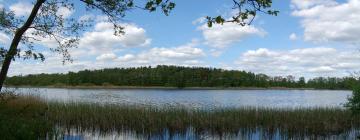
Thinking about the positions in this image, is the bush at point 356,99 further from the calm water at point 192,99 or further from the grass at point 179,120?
the calm water at point 192,99

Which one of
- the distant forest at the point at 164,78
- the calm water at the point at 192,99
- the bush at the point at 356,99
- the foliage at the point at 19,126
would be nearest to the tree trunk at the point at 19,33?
the foliage at the point at 19,126

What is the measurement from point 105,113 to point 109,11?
8.28 metres

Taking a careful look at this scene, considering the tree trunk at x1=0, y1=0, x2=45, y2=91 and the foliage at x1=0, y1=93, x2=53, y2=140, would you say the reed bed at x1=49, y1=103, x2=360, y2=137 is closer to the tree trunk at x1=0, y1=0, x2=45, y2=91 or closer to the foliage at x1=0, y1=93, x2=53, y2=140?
the foliage at x1=0, y1=93, x2=53, y2=140

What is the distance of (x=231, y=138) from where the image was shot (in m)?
14.4

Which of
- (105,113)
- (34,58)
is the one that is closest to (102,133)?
(105,113)

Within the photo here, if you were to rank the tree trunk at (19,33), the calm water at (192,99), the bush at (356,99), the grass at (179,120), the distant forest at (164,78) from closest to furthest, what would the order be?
the tree trunk at (19,33) < the bush at (356,99) < the grass at (179,120) < the calm water at (192,99) < the distant forest at (164,78)

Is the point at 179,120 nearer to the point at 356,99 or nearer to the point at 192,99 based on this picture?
the point at 356,99

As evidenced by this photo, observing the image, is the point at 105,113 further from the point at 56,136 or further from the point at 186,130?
the point at 56,136

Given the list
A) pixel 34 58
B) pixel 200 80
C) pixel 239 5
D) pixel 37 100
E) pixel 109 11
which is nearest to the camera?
pixel 239 5

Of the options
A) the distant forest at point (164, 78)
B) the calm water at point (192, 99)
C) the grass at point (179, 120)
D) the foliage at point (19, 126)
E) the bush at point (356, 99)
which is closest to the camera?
the foliage at point (19, 126)

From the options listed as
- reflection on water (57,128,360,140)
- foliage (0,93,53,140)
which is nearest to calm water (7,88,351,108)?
reflection on water (57,128,360,140)

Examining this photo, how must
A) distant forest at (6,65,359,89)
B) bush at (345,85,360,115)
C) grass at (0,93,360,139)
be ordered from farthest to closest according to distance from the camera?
distant forest at (6,65,359,89)
grass at (0,93,360,139)
bush at (345,85,360,115)

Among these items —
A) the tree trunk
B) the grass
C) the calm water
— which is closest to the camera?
the tree trunk

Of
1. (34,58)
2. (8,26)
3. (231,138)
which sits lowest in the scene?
(231,138)
